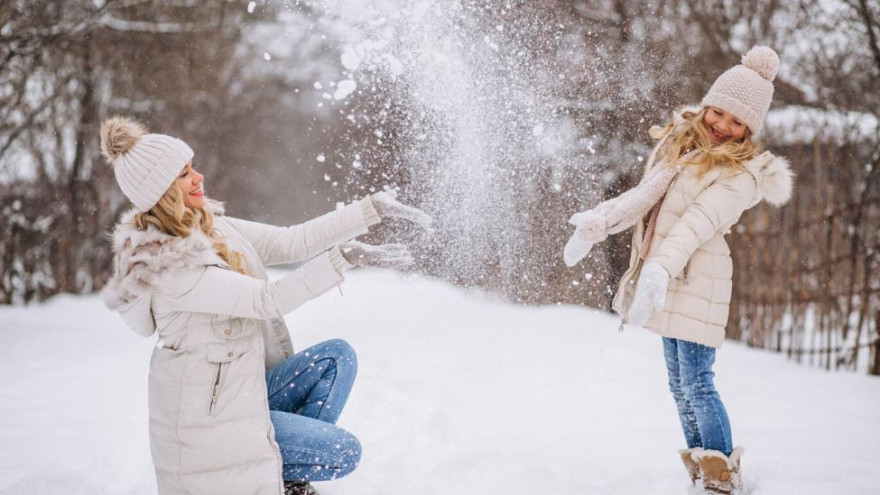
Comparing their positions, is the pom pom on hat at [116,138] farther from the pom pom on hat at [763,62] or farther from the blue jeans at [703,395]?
the pom pom on hat at [763,62]

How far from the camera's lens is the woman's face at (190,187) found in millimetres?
2289

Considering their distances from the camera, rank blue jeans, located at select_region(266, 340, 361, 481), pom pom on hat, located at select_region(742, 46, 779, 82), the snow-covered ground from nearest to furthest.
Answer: blue jeans, located at select_region(266, 340, 361, 481) → pom pom on hat, located at select_region(742, 46, 779, 82) → the snow-covered ground

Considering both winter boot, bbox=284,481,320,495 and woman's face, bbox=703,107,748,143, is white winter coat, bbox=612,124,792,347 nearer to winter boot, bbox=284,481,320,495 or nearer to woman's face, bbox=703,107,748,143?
woman's face, bbox=703,107,748,143

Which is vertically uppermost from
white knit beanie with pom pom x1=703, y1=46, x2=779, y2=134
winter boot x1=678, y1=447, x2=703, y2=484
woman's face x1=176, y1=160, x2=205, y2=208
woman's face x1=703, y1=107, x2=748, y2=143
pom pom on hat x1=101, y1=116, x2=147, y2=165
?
white knit beanie with pom pom x1=703, y1=46, x2=779, y2=134

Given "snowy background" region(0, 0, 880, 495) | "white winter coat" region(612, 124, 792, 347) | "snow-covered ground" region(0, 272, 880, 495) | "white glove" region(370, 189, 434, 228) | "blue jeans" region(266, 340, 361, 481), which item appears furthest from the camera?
"snowy background" region(0, 0, 880, 495)

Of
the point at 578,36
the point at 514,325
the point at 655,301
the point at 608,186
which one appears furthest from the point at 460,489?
the point at 578,36

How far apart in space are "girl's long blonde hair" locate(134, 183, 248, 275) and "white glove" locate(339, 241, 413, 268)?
386 millimetres

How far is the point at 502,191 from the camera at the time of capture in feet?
17.4

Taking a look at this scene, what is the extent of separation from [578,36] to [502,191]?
1389 mm

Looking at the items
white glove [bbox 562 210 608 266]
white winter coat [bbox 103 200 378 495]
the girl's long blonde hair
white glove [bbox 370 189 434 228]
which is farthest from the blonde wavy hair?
the girl's long blonde hair

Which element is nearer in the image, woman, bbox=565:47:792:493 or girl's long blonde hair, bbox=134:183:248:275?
girl's long blonde hair, bbox=134:183:248:275

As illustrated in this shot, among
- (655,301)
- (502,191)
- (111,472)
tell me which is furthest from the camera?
(502,191)

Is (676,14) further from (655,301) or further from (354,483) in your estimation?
(354,483)

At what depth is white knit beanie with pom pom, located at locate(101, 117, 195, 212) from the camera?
2.19 m
